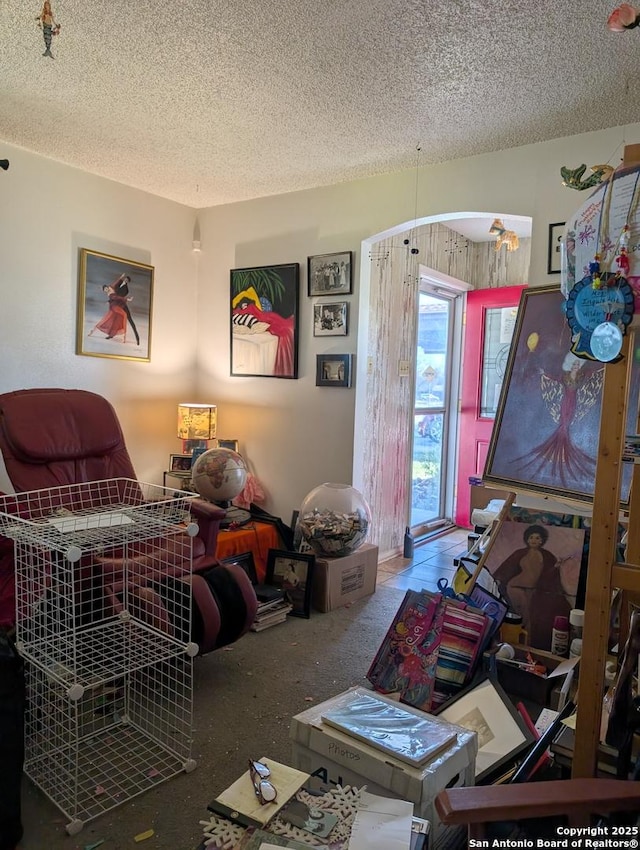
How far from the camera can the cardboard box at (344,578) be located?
345 cm

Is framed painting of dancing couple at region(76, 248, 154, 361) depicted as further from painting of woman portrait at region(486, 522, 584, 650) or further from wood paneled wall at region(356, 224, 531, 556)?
painting of woman portrait at region(486, 522, 584, 650)

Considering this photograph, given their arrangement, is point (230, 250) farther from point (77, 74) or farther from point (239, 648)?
point (239, 648)

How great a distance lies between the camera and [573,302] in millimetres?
1366

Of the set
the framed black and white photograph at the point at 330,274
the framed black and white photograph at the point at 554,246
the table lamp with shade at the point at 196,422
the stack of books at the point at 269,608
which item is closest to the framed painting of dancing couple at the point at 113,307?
the table lamp with shade at the point at 196,422

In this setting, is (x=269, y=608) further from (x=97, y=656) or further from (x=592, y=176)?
(x=592, y=176)

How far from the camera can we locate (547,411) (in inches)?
89.6

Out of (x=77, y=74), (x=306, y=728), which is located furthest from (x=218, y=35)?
(x=306, y=728)

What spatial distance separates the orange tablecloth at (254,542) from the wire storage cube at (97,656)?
41.6 inches

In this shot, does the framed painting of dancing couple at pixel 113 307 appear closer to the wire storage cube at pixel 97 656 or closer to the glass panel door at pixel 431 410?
the wire storage cube at pixel 97 656

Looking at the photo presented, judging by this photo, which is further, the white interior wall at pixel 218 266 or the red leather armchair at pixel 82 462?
the white interior wall at pixel 218 266

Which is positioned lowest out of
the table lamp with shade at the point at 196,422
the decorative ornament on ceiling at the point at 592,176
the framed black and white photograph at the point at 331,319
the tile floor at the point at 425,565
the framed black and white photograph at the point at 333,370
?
the tile floor at the point at 425,565

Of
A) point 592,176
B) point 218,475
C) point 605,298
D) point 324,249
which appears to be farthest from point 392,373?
point 605,298

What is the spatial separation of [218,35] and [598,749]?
256 centimetres

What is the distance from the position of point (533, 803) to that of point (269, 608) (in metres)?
2.33
